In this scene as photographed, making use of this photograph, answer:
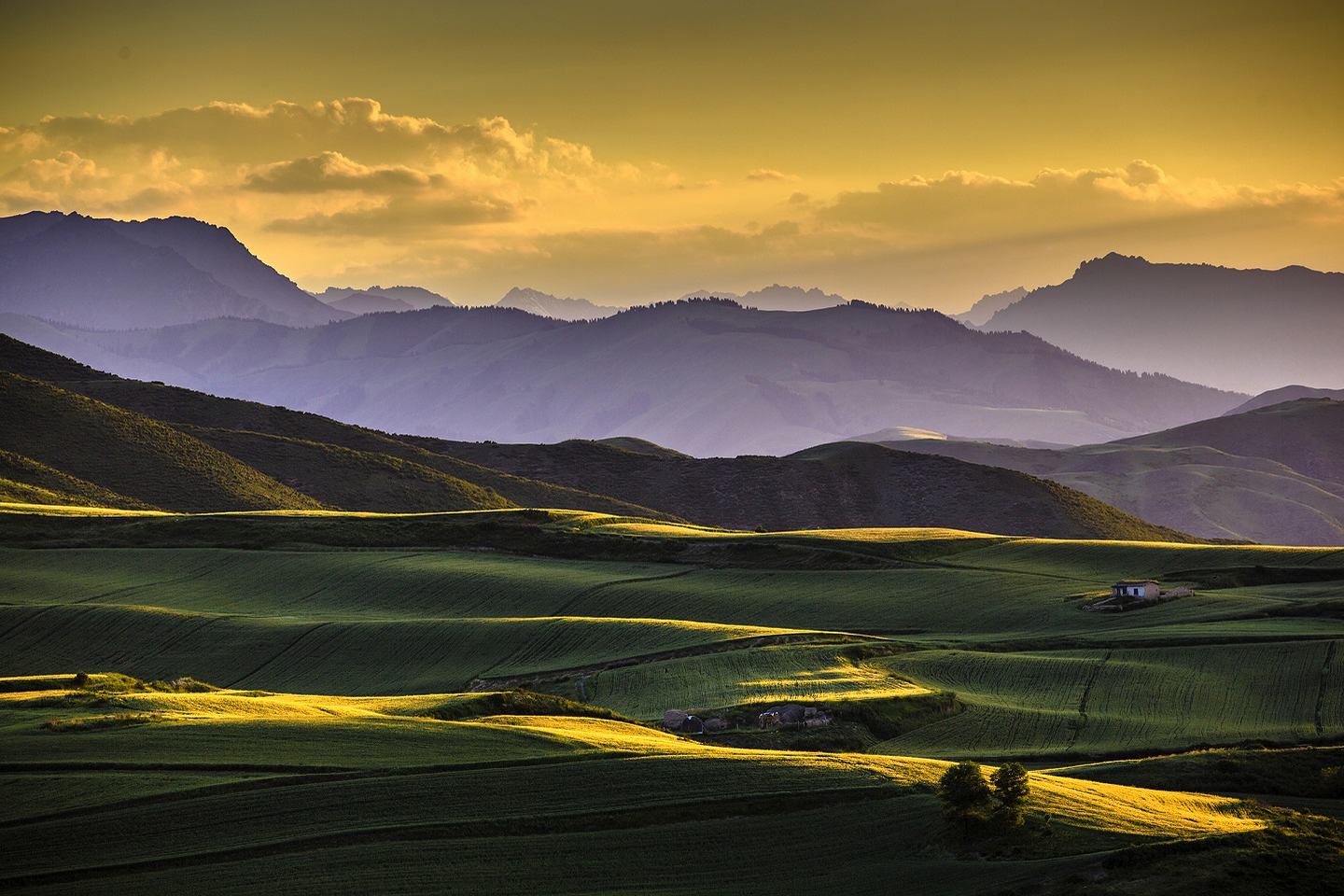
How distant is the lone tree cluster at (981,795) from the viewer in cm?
4131

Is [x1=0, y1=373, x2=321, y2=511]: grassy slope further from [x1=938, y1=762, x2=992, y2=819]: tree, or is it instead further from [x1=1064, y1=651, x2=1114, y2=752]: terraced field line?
[x1=938, y1=762, x2=992, y2=819]: tree

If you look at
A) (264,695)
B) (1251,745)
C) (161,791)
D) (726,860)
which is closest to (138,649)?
(264,695)

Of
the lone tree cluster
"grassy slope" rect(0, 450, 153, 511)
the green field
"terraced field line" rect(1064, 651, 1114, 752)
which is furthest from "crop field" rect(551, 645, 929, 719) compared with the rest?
"grassy slope" rect(0, 450, 153, 511)

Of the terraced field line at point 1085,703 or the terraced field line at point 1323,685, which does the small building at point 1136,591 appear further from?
the terraced field line at point 1323,685

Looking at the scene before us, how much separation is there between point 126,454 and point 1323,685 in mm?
141522

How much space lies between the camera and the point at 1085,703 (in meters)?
67.9

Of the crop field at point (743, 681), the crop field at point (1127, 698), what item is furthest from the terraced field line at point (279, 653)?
the crop field at point (1127, 698)

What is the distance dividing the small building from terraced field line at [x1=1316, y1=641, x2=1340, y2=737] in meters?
18.0

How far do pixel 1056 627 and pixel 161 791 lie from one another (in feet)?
197

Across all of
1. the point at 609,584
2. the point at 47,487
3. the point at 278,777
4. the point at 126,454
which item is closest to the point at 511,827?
the point at 278,777

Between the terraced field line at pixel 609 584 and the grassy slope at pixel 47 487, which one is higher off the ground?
the grassy slope at pixel 47 487

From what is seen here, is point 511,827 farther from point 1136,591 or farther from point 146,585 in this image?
point 146,585

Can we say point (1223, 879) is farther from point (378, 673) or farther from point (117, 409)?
point (117, 409)

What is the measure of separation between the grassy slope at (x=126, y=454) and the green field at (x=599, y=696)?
128ft
